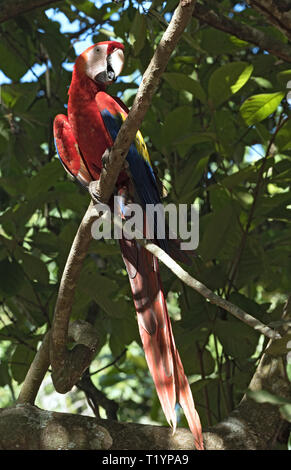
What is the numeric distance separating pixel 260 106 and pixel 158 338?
0.61 meters

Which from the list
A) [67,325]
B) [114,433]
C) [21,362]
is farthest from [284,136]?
[21,362]

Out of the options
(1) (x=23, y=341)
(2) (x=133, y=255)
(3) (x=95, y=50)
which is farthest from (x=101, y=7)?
(1) (x=23, y=341)

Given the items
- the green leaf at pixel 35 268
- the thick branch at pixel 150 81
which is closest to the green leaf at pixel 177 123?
the green leaf at pixel 35 268

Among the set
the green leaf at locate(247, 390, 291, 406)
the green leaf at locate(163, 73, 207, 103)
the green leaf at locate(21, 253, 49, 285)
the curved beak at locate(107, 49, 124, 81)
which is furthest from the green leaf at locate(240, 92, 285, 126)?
the green leaf at locate(247, 390, 291, 406)

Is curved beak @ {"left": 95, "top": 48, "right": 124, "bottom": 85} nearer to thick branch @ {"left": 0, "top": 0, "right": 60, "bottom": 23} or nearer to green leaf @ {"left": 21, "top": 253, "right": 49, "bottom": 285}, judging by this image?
thick branch @ {"left": 0, "top": 0, "right": 60, "bottom": 23}

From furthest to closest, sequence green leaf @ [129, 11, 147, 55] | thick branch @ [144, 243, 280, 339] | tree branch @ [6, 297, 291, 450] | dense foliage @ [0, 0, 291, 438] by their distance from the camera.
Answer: dense foliage @ [0, 0, 291, 438] < green leaf @ [129, 11, 147, 55] < tree branch @ [6, 297, 291, 450] < thick branch @ [144, 243, 280, 339]

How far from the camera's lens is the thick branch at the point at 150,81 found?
34.7 inches

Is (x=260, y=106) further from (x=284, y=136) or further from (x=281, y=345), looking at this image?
(x=281, y=345)

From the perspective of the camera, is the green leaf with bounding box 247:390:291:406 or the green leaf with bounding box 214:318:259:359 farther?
the green leaf with bounding box 214:318:259:359

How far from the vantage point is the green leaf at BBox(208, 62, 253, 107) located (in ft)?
4.69

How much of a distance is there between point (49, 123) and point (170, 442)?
1.08 m

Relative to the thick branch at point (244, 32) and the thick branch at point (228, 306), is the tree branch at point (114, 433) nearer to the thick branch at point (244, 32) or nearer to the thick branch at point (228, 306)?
the thick branch at point (228, 306)

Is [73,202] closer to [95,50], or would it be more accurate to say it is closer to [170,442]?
[95,50]

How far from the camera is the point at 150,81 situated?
36.5 inches
